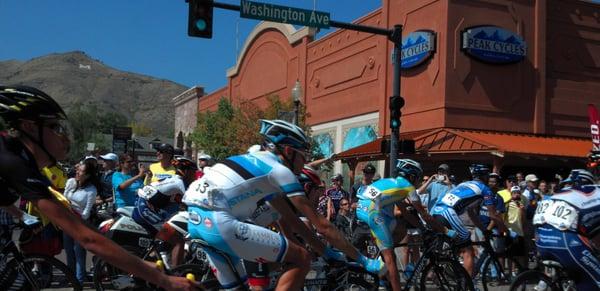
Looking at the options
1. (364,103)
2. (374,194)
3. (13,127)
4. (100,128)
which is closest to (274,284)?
(13,127)

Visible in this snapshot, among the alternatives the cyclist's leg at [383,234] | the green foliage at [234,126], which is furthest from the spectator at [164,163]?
the green foliage at [234,126]

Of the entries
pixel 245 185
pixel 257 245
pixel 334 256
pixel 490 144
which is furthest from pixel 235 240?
pixel 490 144

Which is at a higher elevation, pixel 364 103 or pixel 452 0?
pixel 452 0

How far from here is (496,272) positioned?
891 centimetres

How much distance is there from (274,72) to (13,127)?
3515 cm

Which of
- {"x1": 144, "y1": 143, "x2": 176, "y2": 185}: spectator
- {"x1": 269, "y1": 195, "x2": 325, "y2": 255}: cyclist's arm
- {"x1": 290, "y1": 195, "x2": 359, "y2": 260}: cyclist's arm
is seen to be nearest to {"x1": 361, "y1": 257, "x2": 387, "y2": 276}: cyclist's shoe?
{"x1": 290, "y1": 195, "x2": 359, "y2": 260}: cyclist's arm

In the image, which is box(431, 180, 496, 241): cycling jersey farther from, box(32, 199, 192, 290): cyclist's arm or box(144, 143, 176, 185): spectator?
box(32, 199, 192, 290): cyclist's arm

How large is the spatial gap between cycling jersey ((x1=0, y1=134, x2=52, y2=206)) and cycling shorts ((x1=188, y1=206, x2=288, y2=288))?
176cm

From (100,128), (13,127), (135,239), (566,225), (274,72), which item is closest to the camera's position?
(13,127)

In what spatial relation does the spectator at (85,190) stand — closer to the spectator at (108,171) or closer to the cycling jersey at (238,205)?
the spectator at (108,171)

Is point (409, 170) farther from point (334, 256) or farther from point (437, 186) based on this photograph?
point (437, 186)

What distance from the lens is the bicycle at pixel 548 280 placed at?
5939 millimetres

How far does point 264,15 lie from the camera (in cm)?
1348

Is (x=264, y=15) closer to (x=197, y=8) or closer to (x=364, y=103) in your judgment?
(x=197, y=8)
